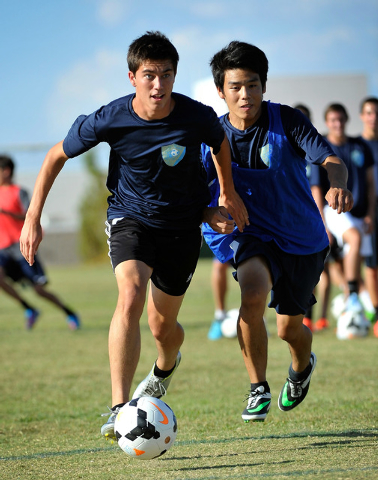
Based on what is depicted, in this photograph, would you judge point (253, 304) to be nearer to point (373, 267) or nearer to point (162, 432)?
point (162, 432)

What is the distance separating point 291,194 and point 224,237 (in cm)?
51

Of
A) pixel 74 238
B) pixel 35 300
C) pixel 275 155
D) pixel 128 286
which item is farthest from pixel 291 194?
pixel 74 238

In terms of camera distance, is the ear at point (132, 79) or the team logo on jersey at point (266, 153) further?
the team logo on jersey at point (266, 153)

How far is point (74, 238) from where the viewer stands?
45.3m

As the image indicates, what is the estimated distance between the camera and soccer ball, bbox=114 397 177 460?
3373mm

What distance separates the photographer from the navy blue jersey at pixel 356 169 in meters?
8.24

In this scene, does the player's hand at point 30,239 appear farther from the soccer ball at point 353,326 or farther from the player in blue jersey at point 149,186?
the soccer ball at point 353,326

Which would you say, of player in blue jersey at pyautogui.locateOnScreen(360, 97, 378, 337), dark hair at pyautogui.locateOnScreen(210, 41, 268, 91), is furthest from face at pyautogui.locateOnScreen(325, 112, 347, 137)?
dark hair at pyautogui.locateOnScreen(210, 41, 268, 91)

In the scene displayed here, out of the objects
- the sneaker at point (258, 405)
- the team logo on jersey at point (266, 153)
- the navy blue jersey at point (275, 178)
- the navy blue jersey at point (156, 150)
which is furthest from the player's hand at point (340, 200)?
the sneaker at point (258, 405)

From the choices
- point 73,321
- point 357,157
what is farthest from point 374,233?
point 73,321

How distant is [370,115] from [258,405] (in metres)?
5.64

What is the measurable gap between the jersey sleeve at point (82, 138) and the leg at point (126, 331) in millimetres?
751

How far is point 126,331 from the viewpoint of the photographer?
376 cm

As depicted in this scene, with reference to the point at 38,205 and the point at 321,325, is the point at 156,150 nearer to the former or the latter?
the point at 38,205
